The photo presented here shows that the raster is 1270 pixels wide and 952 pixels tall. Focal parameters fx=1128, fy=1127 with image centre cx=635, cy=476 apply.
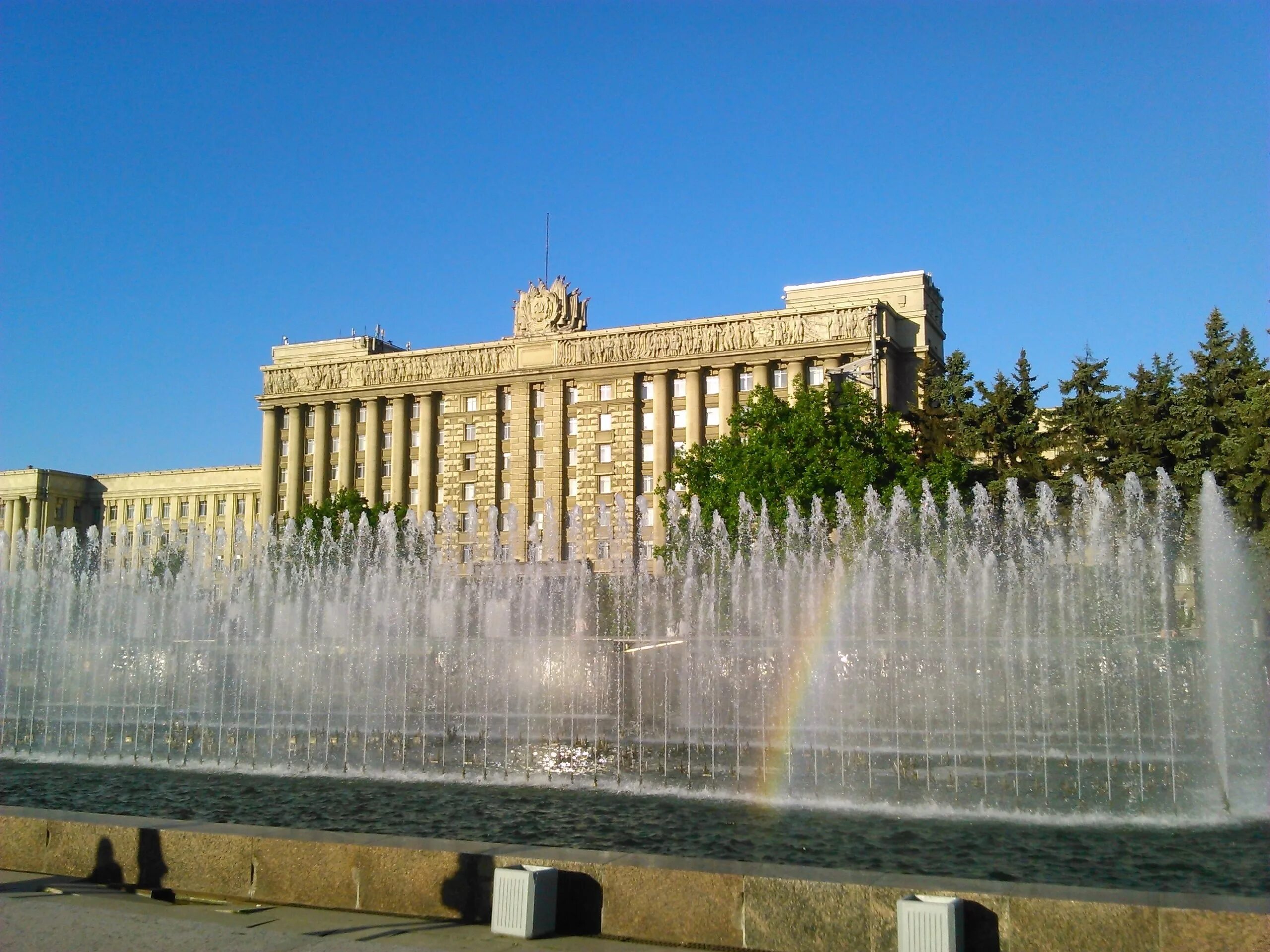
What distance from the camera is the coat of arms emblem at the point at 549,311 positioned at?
70188mm

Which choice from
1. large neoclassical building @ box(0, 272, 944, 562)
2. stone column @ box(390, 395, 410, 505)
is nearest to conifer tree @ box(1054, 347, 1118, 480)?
large neoclassical building @ box(0, 272, 944, 562)

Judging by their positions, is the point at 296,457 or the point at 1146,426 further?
the point at 296,457

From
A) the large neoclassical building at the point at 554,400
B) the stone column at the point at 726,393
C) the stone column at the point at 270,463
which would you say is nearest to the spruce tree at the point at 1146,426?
the large neoclassical building at the point at 554,400

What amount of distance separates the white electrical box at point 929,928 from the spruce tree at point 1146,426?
3198cm

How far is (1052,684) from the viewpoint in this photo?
20.2 meters

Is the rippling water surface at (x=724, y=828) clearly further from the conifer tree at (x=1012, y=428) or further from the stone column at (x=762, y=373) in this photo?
the stone column at (x=762, y=373)

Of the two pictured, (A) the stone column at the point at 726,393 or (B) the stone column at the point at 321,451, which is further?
(B) the stone column at the point at 321,451

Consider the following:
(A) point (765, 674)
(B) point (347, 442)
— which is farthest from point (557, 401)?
(A) point (765, 674)

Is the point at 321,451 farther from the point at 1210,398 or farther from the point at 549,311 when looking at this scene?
the point at 1210,398

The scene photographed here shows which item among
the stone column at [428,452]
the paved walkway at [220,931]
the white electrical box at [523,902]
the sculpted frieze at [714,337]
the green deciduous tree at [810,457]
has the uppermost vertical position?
the sculpted frieze at [714,337]

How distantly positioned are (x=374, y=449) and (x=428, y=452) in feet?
14.0

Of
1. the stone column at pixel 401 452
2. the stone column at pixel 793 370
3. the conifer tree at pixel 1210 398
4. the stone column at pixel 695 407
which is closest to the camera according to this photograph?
the conifer tree at pixel 1210 398

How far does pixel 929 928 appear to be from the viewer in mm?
6312

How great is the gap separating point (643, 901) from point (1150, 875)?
5.32m
